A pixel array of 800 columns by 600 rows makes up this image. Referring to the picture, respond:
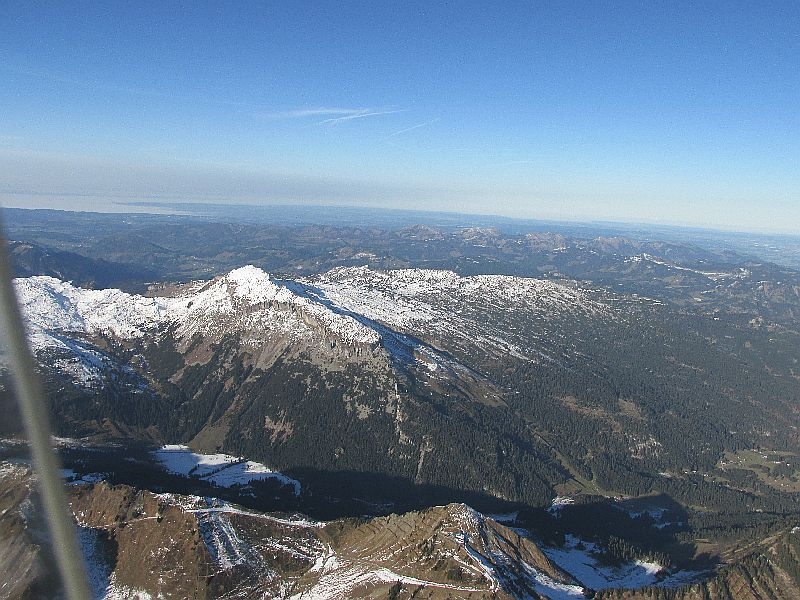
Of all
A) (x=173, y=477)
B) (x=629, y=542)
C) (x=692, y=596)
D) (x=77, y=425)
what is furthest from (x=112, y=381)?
(x=692, y=596)

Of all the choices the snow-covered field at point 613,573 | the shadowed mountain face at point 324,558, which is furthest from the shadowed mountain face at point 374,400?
the shadowed mountain face at point 324,558

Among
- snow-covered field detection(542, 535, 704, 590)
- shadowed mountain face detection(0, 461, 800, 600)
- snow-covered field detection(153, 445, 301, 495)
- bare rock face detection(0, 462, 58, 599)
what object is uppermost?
bare rock face detection(0, 462, 58, 599)

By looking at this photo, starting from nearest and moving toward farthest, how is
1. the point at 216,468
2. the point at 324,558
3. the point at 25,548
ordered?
1. the point at 25,548
2. the point at 324,558
3. the point at 216,468

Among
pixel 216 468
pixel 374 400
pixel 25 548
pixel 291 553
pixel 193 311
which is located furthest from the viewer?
pixel 193 311

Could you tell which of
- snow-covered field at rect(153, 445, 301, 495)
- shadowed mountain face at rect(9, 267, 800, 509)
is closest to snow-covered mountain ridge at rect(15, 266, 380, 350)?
shadowed mountain face at rect(9, 267, 800, 509)

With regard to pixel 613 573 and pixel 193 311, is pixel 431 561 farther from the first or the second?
pixel 193 311

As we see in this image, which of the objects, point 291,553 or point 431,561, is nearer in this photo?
point 431,561

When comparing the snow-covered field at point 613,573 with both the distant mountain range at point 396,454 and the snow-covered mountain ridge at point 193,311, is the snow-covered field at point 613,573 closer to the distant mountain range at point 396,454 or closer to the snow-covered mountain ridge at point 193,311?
the distant mountain range at point 396,454

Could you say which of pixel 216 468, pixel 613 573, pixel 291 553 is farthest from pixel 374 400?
pixel 291 553

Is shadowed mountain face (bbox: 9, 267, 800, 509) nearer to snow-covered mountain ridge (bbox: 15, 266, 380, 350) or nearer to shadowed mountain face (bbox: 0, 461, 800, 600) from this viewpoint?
snow-covered mountain ridge (bbox: 15, 266, 380, 350)
